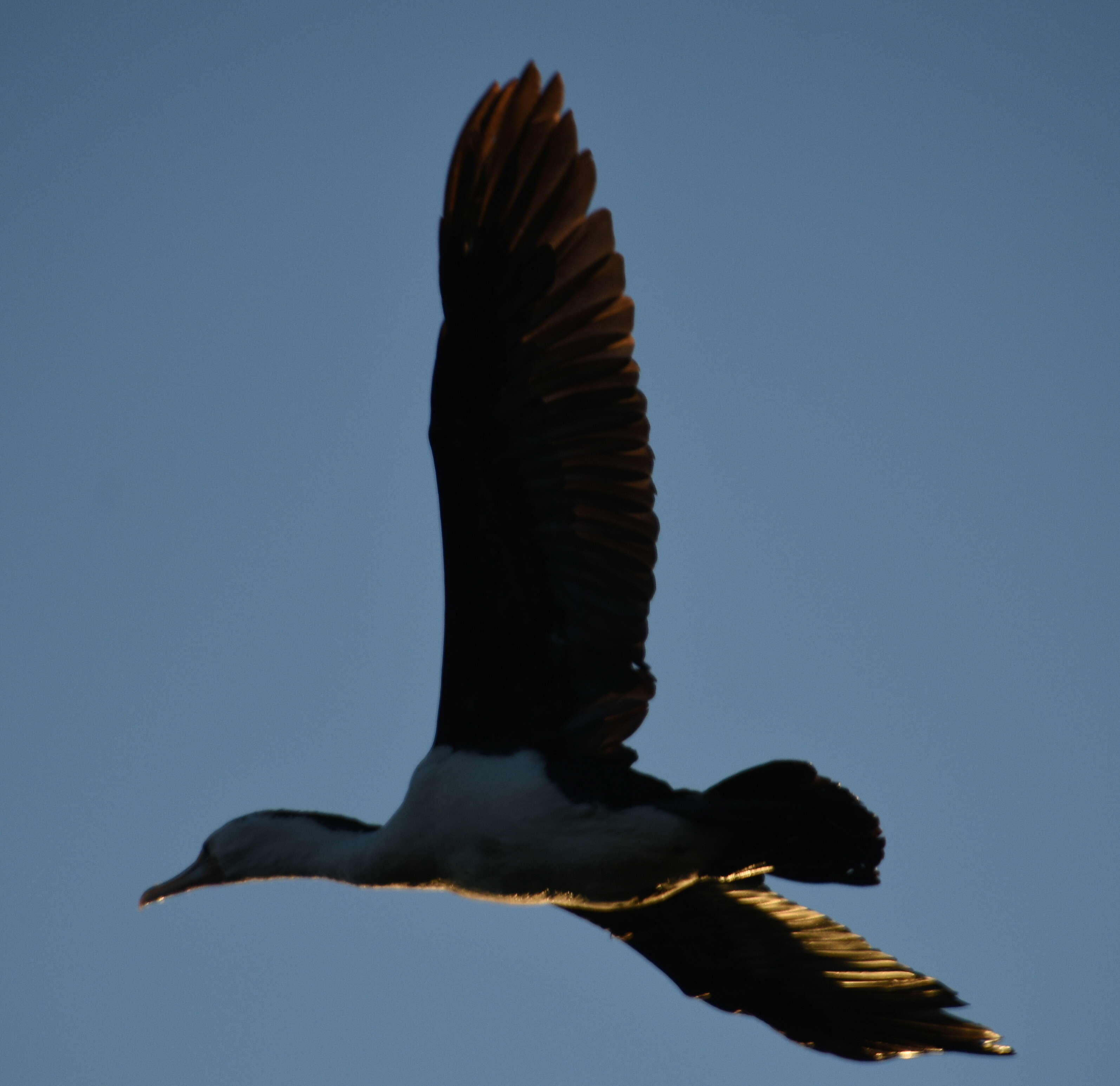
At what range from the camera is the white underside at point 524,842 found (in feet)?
15.5

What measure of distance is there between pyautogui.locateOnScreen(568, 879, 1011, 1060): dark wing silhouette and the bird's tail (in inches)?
34.0

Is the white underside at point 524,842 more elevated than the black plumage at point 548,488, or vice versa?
the black plumage at point 548,488

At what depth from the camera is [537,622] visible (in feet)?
16.1

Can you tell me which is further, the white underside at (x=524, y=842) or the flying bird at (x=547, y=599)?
the white underside at (x=524, y=842)

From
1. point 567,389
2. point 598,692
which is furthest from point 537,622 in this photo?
point 567,389

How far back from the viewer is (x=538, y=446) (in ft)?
15.6

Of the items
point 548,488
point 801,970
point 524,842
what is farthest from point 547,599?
point 801,970

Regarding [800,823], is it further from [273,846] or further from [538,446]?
[273,846]

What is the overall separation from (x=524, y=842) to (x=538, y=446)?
1.31 meters

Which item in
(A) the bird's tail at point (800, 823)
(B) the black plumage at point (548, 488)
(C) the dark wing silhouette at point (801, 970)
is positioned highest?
(B) the black plumage at point (548, 488)

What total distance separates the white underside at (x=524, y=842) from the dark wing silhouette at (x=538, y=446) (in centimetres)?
16

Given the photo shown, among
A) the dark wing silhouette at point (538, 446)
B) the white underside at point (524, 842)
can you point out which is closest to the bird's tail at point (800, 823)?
the white underside at point (524, 842)

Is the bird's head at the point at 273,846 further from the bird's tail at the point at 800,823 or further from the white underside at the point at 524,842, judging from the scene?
the bird's tail at the point at 800,823

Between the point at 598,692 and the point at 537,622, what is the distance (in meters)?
0.32
